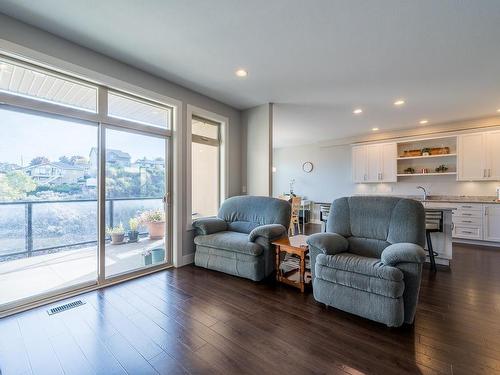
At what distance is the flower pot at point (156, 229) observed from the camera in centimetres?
365

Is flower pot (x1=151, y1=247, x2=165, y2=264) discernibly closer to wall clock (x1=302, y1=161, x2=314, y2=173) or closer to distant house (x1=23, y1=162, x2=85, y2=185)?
distant house (x1=23, y1=162, x2=85, y2=185)

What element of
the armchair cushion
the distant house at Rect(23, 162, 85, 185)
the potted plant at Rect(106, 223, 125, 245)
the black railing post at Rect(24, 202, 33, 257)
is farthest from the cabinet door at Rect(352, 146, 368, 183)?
the black railing post at Rect(24, 202, 33, 257)

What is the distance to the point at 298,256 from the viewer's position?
3.10 m

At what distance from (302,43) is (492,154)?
523 centimetres

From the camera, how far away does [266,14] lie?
2168mm

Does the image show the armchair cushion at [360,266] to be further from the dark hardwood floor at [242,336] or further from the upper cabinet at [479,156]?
the upper cabinet at [479,156]

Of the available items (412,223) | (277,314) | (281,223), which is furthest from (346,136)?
(277,314)

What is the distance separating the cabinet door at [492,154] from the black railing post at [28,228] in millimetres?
7849

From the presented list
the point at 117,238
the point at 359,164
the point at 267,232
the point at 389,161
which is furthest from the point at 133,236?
the point at 389,161

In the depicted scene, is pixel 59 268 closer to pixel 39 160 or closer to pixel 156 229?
pixel 156 229

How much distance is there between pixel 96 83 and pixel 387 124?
587cm

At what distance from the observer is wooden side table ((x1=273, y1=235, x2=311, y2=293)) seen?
9.28 ft

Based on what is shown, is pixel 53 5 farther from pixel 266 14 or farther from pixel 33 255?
pixel 33 255

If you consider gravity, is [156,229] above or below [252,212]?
below
